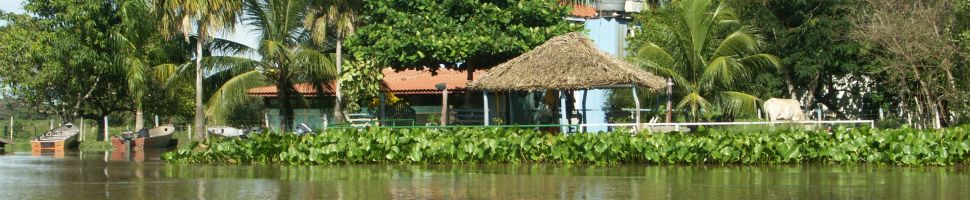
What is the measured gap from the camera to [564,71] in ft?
74.2

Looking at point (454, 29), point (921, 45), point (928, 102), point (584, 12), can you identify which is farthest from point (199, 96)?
point (928, 102)

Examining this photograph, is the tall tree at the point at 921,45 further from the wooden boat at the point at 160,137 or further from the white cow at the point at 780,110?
the wooden boat at the point at 160,137

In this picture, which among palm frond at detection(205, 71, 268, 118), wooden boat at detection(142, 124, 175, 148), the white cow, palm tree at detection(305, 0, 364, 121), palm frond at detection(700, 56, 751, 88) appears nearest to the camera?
the white cow

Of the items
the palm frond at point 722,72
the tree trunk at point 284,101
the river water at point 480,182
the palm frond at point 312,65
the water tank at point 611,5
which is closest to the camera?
the river water at point 480,182

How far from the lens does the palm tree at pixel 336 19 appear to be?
28.2 m

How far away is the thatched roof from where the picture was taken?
73.0 feet

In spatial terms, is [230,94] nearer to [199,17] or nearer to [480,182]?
[199,17]

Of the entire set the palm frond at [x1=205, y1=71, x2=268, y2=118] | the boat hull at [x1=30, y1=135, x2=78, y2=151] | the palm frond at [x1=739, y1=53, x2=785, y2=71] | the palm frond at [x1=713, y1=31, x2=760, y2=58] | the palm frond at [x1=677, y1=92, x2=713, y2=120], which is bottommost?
the boat hull at [x1=30, y1=135, x2=78, y2=151]

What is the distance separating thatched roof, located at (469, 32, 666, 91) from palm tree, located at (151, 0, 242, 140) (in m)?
8.15

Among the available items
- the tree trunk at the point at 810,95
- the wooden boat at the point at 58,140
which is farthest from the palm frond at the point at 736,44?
the wooden boat at the point at 58,140

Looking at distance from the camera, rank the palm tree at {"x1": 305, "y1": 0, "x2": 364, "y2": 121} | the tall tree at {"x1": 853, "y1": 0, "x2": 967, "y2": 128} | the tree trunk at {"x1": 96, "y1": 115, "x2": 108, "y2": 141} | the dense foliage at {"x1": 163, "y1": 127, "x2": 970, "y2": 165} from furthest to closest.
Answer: the tree trunk at {"x1": 96, "y1": 115, "x2": 108, "y2": 141} < the palm tree at {"x1": 305, "y1": 0, "x2": 364, "y2": 121} < the tall tree at {"x1": 853, "y1": 0, "x2": 967, "y2": 128} < the dense foliage at {"x1": 163, "y1": 127, "x2": 970, "y2": 165}

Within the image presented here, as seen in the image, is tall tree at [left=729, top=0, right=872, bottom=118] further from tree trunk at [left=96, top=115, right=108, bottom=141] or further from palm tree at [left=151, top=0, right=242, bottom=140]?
tree trunk at [left=96, top=115, right=108, bottom=141]

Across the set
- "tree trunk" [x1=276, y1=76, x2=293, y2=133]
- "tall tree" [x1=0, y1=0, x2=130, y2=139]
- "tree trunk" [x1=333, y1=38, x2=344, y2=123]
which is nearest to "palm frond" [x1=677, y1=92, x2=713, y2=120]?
"tree trunk" [x1=333, y1=38, x2=344, y2=123]

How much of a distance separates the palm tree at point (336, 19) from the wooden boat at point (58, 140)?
7.01 metres
